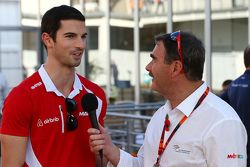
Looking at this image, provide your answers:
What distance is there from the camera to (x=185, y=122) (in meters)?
2.71

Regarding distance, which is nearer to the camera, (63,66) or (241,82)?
(63,66)

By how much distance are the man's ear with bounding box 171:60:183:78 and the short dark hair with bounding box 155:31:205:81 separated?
0.02 meters

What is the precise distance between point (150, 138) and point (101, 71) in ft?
39.0

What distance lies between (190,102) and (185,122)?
0.10 m

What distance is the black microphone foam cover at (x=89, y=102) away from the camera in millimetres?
3061

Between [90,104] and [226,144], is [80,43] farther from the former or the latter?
[226,144]

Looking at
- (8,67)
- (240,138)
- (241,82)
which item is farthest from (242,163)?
(8,67)

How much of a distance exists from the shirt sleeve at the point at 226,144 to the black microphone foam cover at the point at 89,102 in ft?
2.31

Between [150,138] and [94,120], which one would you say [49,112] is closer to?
[94,120]

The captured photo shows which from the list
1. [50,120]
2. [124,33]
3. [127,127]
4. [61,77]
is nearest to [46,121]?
[50,120]

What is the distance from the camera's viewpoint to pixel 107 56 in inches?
573

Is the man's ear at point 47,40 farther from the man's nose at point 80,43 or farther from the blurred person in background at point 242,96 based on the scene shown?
the blurred person in background at point 242,96

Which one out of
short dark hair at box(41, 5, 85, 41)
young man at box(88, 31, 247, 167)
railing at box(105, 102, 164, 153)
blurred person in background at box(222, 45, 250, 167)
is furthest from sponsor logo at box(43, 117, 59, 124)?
railing at box(105, 102, 164, 153)

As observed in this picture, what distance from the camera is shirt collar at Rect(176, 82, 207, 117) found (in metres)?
2.72
